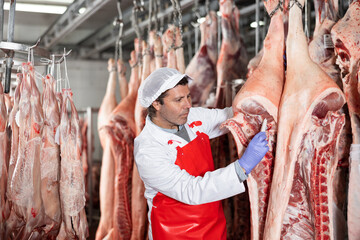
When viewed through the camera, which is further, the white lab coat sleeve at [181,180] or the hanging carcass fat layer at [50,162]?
the hanging carcass fat layer at [50,162]

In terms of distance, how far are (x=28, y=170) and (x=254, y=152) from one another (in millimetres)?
1391

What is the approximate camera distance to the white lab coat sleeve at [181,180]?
235 centimetres

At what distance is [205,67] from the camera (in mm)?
3861

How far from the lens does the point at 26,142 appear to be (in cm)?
263

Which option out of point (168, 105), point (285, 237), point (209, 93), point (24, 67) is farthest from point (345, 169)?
point (24, 67)

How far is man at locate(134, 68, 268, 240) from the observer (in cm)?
247

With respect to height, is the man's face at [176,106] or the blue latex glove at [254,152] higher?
the man's face at [176,106]

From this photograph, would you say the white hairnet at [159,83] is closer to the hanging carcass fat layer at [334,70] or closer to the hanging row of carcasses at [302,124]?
the hanging row of carcasses at [302,124]

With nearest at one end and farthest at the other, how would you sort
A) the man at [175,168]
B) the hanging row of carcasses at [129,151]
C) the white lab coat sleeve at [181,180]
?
the white lab coat sleeve at [181,180], the man at [175,168], the hanging row of carcasses at [129,151]

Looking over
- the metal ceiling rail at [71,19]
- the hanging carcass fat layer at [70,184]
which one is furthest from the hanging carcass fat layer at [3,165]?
the metal ceiling rail at [71,19]

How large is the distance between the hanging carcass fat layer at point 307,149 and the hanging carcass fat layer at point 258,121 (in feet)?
0.35

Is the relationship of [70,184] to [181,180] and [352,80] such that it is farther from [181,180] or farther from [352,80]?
[352,80]

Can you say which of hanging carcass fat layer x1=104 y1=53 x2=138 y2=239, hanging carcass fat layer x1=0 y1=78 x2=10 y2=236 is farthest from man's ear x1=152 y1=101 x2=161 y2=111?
hanging carcass fat layer x1=104 y1=53 x2=138 y2=239

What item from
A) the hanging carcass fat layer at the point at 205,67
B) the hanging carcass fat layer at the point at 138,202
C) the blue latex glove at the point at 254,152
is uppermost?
the hanging carcass fat layer at the point at 205,67
